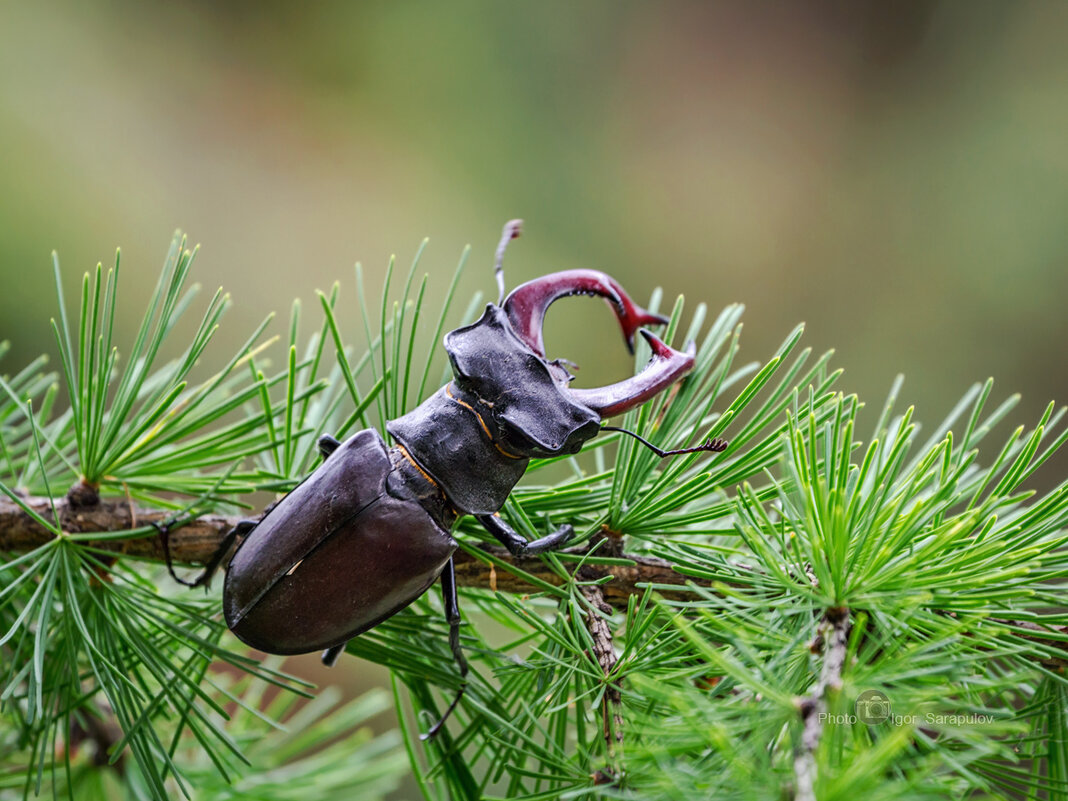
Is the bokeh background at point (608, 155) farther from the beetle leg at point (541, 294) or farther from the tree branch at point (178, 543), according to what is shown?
the tree branch at point (178, 543)

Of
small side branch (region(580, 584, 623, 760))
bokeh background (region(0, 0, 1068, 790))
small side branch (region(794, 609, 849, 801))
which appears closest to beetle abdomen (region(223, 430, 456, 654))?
small side branch (region(580, 584, 623, 760))

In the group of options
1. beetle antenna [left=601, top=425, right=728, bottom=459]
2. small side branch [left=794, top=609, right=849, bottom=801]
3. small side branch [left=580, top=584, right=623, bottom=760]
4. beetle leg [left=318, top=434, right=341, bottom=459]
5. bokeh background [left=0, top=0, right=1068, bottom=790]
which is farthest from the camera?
bokeh background [left=0, top=0, right=1068, bottom=790]

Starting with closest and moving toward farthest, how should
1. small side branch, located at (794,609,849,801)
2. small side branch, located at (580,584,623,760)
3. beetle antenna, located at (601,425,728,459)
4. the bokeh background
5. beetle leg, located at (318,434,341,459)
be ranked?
small side branch, located at (794,609,849,801) → small side branch, located at (580,584,623,760) → beetle antenna, located at (601,425,728,459) → beetle leg, located at (318,434,341,459) → the bokeh background

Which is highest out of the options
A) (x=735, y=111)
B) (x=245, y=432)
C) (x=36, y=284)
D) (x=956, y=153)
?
(x=735, y=111)

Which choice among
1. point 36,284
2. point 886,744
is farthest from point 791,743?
point 36,284

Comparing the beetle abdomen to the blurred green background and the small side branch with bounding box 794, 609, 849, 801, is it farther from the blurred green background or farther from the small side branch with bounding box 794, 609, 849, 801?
the blurred green background

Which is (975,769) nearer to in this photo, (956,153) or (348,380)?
(348,380)
